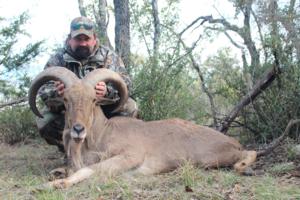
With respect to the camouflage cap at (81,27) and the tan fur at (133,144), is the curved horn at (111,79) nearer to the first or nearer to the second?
the tan fur at (133,144)

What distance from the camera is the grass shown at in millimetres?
4887

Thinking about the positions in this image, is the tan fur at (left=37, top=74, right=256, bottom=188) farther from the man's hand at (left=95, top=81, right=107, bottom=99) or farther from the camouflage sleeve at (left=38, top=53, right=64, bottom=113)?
the camouflage sleeve at (left=38, top=53, right=64, bottom=113)

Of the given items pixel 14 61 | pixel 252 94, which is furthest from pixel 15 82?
pixel 252 94

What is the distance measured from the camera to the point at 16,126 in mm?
10117

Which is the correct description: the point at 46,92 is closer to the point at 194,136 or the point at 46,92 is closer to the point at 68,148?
the point at 68,148

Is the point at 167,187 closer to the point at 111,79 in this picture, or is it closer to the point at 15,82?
the point at 111,79

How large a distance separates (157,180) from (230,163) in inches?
53.5

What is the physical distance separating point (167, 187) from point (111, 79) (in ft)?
6.38

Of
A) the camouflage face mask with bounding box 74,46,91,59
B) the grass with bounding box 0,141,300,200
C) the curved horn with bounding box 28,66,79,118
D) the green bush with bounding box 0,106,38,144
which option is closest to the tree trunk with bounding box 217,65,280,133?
the grass with bounding box 0,141,300,200

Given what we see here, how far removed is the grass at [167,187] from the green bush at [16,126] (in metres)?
3.67

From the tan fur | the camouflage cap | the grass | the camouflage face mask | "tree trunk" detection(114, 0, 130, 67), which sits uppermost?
"tree trunk" detection(114, 0, 130, 67)

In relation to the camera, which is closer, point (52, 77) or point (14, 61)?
point (52, 77)

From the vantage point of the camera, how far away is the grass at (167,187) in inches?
192

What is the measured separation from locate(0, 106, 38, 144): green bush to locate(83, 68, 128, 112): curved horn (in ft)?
11.1
